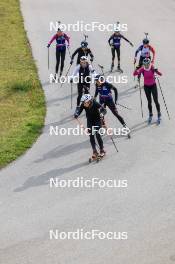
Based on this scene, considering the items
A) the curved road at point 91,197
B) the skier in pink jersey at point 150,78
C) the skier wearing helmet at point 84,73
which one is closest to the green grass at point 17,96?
the curved road at point 91,197

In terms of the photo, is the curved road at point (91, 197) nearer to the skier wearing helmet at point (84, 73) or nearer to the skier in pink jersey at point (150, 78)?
the skier in pink jersey at point (150, 78)

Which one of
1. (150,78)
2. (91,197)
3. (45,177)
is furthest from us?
(150,78)

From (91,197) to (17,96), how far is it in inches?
384

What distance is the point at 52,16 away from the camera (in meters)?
37.4

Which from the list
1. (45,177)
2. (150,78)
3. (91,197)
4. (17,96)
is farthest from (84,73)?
(91,197)

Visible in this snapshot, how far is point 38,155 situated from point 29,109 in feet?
14.3

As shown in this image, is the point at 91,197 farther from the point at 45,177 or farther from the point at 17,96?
the point at 17,96

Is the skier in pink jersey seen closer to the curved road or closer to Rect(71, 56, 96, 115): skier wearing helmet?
the curved road

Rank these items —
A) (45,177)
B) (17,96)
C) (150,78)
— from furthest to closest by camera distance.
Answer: (17,96) → (150,78) → (45,177)

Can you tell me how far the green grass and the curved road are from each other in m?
0.51

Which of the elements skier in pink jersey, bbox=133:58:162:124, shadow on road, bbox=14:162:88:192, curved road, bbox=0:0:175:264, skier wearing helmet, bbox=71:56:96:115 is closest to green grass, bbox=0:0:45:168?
curved road, bbox=0:0:175:264

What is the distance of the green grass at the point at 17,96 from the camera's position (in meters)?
18.7

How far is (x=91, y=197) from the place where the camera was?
48.1ft

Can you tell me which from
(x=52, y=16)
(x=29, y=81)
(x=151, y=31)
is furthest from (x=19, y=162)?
(x=52, y=16)
